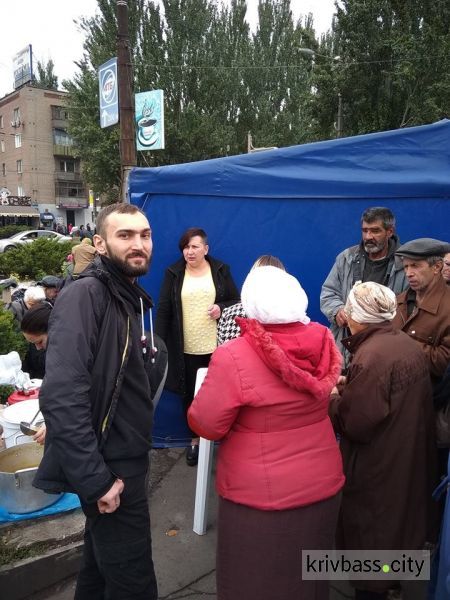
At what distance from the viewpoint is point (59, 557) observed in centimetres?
249

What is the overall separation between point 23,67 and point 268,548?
1989 inches

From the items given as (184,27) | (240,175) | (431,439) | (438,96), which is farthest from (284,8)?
(431,439)

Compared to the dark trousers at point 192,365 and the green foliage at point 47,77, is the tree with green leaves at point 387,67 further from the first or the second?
the green foliage at point 47,77

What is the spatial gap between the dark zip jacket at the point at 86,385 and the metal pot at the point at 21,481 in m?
1.05

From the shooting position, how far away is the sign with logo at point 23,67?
1656 inches

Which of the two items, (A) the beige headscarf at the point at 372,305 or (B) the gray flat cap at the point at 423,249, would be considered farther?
(B) the gray flat cap at the point at 423,249

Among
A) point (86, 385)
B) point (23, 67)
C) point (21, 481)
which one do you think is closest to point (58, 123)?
point (23, 67)

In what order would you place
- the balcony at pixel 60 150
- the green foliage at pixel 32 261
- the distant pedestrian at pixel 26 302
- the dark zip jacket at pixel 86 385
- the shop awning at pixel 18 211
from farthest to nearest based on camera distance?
1. the balcony at pixel 60 150
2. the shop awning at pixel 18 211
3. the green foliage at pixel 32 261
4. the distant pedestrian at pixel 26 302
5. the dark zip jacket at pixel 86 385

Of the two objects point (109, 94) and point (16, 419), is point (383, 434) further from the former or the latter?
point (109, 94)

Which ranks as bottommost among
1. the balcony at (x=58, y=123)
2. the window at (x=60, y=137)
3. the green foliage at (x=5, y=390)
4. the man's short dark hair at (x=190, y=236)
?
the green foliage at (x=5, y=390)

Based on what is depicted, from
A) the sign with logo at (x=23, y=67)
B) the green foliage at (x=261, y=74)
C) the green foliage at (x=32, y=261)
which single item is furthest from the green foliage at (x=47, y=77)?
the green foliage at (x=32, y=261)

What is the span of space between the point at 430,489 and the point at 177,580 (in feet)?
4.77

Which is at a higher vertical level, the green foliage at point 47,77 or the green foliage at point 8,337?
the green foliage at point 47,77

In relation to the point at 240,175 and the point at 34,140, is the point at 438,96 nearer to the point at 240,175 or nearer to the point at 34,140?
the point at 240,175
